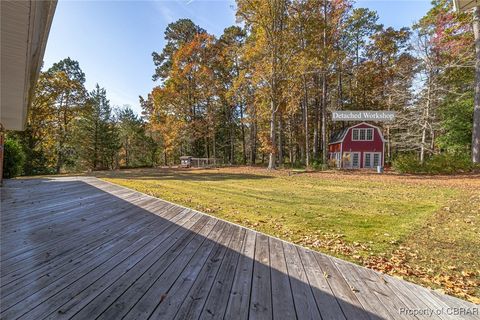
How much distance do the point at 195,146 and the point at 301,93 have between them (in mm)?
16239

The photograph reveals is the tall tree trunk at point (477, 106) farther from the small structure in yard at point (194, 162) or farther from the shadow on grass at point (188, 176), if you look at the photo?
the small structure in yard at point (194, 162)

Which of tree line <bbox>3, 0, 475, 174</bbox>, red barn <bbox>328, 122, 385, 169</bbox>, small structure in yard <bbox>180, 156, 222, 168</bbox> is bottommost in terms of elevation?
small structure in yard <bbox>180, 156, 222, 168</bbox>

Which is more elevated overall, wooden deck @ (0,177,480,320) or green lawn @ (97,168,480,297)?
wooden deck @ (0,177,480,320)

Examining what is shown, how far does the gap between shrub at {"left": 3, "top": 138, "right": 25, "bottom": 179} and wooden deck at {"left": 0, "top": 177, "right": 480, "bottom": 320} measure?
10270 millimetres

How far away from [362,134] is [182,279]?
24.5 metres

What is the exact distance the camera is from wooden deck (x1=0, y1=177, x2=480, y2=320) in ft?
7.44

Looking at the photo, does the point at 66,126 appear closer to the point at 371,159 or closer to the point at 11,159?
the point at 11,159

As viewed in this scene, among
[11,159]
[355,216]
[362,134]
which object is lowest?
[355,216]

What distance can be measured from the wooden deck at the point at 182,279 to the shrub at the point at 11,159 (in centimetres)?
1027

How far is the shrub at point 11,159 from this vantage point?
12.0 m

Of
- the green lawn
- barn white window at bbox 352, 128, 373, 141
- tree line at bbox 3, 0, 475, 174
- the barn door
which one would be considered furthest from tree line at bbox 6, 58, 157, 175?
barn white window at bbox 352, 128, 373, 141

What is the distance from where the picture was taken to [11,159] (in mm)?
12297

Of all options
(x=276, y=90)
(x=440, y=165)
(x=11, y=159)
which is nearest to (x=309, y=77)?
(x=276, y=90)

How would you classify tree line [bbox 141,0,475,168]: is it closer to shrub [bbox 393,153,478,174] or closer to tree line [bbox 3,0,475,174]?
tree line [bbox 3,0,475,174]
